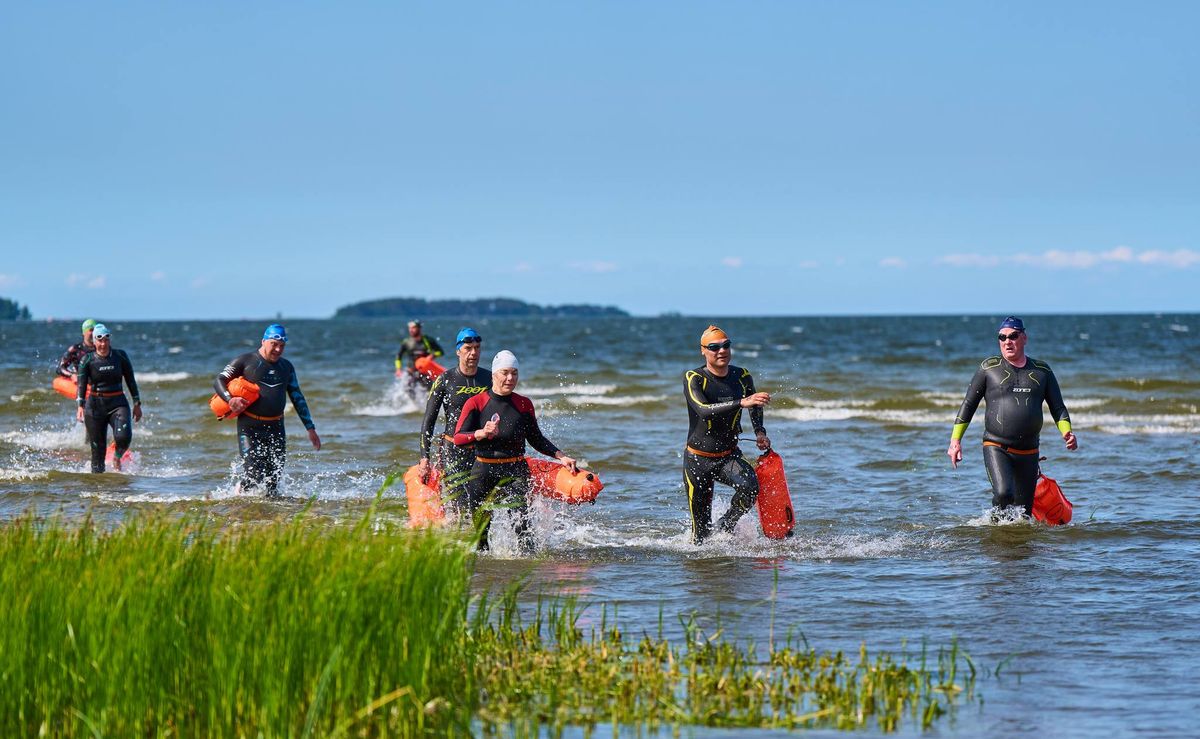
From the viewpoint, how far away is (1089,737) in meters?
6.29

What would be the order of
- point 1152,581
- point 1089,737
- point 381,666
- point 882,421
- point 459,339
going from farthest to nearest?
1. point 882,421
2. point 459,339
3. point 1152,581
4. point 1089,737
5. point 381,666

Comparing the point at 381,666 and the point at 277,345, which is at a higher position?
the point at 277,345

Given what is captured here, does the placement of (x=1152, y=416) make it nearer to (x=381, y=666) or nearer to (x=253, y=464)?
(x=253, y=464)

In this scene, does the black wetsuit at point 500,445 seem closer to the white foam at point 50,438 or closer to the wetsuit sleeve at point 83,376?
the wetsuit sleeve at point 83,376

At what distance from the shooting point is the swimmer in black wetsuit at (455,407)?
10.7m

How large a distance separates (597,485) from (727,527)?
1241mm

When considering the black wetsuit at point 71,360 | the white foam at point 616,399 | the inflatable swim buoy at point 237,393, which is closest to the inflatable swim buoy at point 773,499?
the inflatable swim buoy at point 237,393

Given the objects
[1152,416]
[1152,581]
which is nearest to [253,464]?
[1152,581]

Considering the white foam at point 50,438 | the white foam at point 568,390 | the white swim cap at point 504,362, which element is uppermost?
the white swim cap at point 504,362

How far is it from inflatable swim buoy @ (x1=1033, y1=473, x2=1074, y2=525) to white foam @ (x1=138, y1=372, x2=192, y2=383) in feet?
113

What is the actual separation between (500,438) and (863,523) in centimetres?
506

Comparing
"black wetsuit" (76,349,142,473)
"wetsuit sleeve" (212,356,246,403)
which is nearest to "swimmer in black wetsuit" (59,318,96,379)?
"black wetsuit" (76,349,142,473)

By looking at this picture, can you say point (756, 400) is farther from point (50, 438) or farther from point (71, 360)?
point (50, 438)

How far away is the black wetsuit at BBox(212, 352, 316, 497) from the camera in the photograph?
45.0 feet
